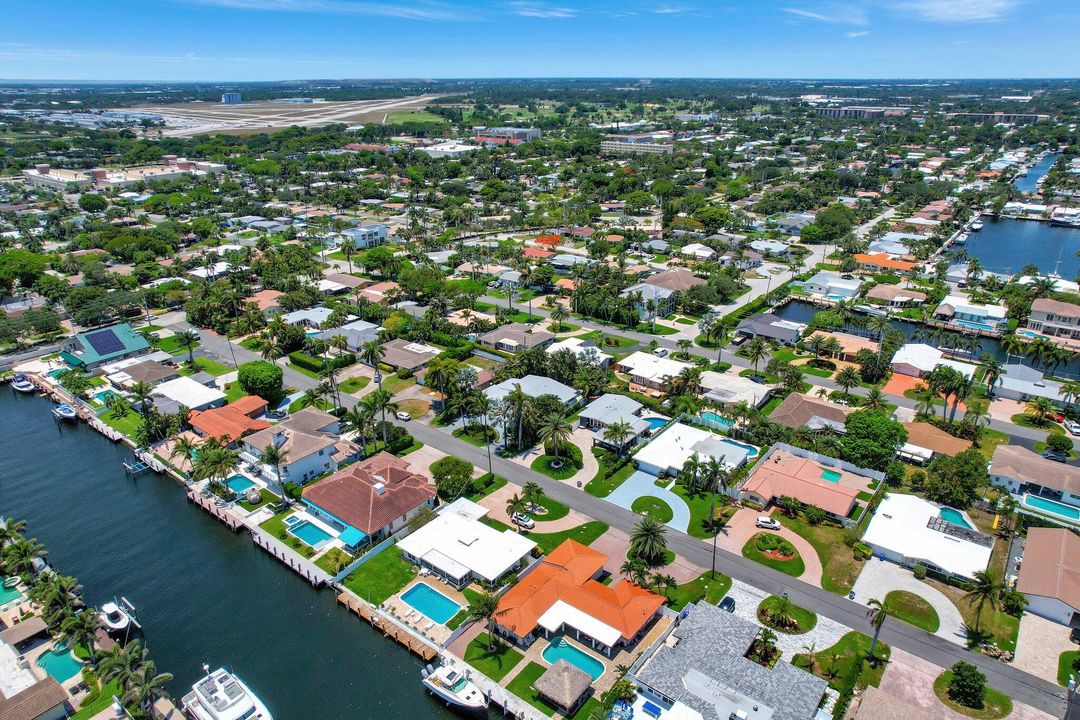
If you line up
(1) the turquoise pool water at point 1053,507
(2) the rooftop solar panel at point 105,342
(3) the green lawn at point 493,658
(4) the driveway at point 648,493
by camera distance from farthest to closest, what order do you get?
(2) the rooftop solar panel at point 105,342 → (4) the driveway at point 648,493 → (1) the turquoise pool water at point 1053,507 → (3) the green lawn at point 493,658

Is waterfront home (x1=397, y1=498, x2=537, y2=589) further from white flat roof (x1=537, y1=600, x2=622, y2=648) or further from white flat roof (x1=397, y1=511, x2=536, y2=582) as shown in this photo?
white flat roof (x1=537, y1=600, x2=622, y2=648)

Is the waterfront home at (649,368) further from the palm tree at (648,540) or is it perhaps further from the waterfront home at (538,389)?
the palm tree at (648,540)

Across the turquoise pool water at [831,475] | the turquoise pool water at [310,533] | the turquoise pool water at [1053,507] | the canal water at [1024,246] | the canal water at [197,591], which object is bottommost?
the canal water at [197,591]

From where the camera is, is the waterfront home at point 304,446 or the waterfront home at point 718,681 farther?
the waterfront home at point 304,446

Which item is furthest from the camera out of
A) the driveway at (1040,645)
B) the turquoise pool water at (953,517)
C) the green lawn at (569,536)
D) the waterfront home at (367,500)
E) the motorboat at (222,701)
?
the turquoise pool water at (953,517)

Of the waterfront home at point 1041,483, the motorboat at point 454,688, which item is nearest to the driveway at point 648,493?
the motorboat at point 454,688

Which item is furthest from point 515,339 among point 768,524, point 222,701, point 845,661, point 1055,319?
point 1055,319

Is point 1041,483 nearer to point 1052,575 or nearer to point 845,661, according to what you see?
point 1052,575

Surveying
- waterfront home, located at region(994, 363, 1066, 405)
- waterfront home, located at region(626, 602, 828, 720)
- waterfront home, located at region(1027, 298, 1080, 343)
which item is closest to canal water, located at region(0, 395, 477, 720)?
waterfront home, located at region(626, 602, 828, 720)
